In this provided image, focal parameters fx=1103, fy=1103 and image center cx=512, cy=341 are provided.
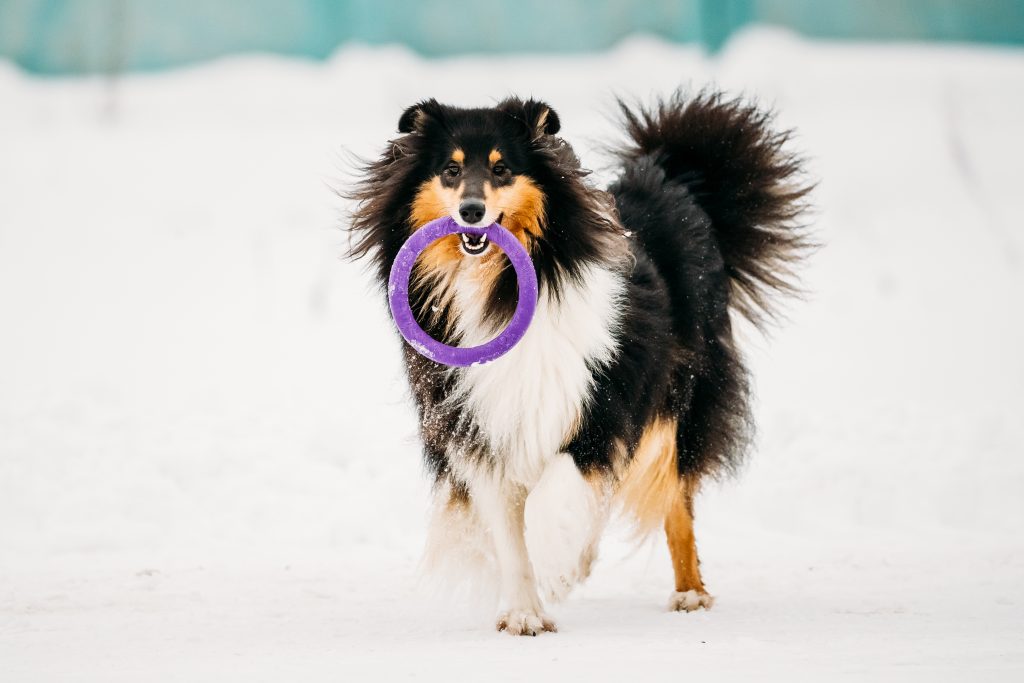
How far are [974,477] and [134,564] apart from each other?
4.53 metres

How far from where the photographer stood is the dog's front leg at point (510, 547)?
13.1 ft

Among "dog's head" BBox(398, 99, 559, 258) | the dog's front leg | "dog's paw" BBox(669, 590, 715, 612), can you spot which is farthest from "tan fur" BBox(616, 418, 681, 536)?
"dog's head" BBox(398, 99, 559, 258)

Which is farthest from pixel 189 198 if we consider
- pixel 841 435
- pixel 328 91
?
pixel 841 435

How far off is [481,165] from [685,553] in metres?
1.87

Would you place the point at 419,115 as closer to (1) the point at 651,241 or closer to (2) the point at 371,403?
(1) the point at 651,241

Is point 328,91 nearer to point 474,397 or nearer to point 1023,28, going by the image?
point 1023,28

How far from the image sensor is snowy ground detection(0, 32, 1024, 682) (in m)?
3.78

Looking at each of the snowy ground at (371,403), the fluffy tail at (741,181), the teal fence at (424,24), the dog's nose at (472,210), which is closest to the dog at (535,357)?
the dog's nose at (472,210)

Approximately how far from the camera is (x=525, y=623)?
12.9 feet

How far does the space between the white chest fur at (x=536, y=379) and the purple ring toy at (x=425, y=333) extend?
8cm

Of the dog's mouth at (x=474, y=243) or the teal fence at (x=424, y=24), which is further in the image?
the teal fence at (x=424, y=24)

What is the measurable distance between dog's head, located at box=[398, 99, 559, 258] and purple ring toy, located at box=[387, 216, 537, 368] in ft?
0.19

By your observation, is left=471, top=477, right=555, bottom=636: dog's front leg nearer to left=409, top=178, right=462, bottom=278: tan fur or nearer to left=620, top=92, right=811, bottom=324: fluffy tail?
left=409, top=178, right=462, bottom=278: tan fur

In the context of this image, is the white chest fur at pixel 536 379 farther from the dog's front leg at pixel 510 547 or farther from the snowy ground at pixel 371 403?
the snowy ground at pixel 371 403
